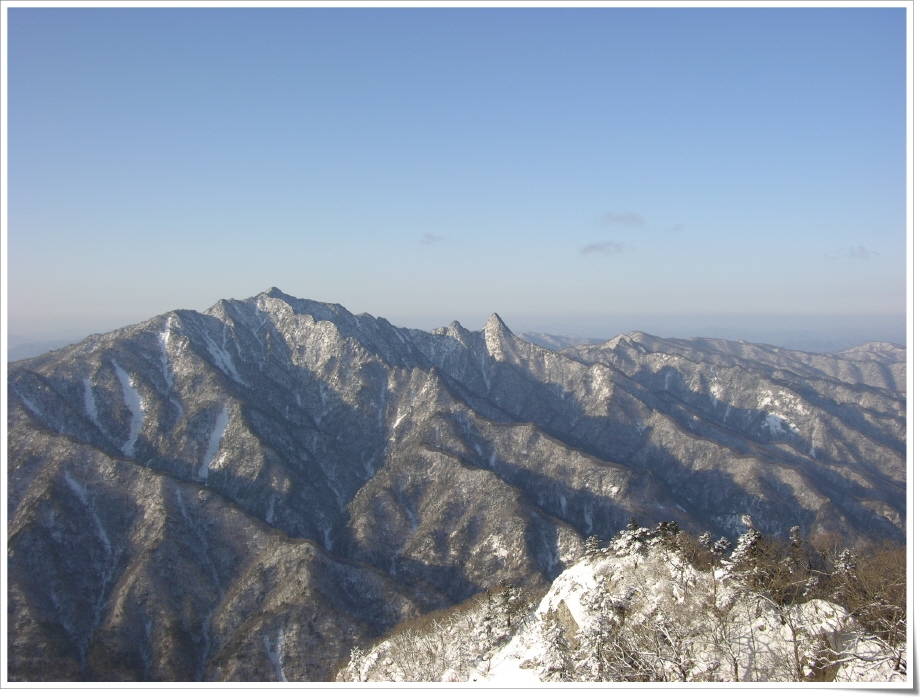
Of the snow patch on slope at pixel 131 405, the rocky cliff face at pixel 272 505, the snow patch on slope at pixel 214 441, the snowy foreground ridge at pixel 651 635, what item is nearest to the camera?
the snowy foreground ridge at pixel 651 635

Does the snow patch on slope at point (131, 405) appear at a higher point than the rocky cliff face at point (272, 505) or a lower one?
higher

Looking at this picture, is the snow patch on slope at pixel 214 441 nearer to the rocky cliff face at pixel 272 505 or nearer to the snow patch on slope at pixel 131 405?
the rocky cliff face at pixel 272 505

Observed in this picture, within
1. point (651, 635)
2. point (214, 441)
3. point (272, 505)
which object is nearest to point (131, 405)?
point (214, 441)

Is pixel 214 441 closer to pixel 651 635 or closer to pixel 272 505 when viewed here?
pixel 272 505

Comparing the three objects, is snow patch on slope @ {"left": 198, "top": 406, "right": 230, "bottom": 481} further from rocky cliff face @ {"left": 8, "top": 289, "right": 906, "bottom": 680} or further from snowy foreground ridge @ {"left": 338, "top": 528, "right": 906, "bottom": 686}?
snowy foreground ridge @ {"left": 338, "top": 528, "right": 906, "bottom": 686}

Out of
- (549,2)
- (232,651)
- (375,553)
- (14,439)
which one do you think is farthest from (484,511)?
(549,2)

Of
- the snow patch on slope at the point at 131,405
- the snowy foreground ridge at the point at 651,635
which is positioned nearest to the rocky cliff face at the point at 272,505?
the snow patch on slope at the point at 131,405
